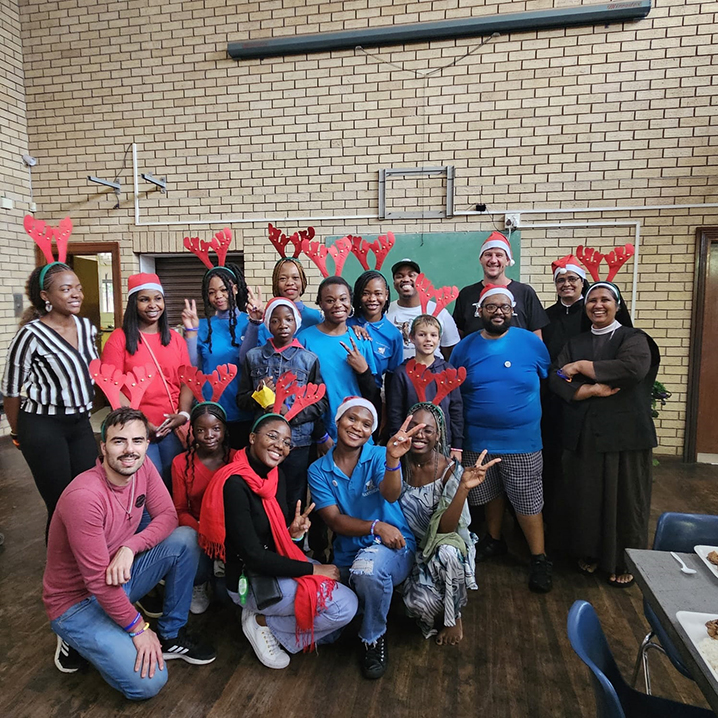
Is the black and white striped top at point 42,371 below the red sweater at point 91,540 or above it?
above

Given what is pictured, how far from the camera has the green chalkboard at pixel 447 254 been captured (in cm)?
504

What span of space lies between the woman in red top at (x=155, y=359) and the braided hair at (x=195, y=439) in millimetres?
115

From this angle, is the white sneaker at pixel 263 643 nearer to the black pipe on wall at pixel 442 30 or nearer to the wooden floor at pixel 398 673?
the wooden floor at pixel 398 673

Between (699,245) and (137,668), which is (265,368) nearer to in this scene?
(137,668)

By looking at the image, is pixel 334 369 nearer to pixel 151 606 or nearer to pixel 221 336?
pixel 221 336

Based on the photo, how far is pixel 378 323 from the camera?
2941mm

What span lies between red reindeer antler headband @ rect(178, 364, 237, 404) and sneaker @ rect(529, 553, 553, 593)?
6.25 feet

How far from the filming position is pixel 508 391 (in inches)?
103

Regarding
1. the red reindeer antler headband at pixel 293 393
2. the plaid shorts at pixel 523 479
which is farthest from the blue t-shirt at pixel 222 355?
the plaid shorts at pixel 523 479

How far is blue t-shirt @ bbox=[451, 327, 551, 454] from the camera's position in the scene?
2.62m

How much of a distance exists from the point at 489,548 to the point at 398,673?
3.63 ft

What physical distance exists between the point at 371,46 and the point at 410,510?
470 centimetres

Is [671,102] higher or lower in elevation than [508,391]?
higher

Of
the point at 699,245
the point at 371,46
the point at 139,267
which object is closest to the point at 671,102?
the point at 699,245
